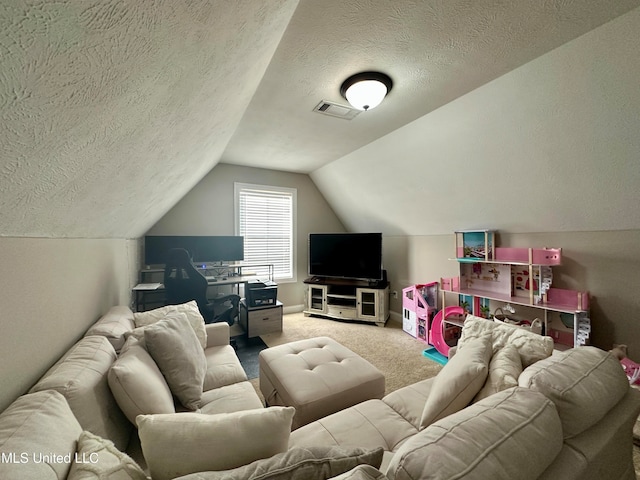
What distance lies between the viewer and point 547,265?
8.02ft

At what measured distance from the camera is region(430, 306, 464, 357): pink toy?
2.96 m

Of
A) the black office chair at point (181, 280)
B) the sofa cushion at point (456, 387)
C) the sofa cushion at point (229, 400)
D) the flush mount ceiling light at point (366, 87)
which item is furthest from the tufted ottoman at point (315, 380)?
the flush mount ceiling light at point (366, 87)

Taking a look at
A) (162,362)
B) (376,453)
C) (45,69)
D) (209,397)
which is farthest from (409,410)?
(45,69)

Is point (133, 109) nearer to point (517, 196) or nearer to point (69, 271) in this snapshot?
point (69, 271)

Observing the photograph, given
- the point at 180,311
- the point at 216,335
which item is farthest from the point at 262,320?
the point at 180,311

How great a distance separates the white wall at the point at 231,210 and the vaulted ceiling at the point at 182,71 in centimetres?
149

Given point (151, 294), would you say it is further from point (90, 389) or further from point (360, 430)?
point (360, 430)

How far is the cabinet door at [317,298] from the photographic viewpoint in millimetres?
4297

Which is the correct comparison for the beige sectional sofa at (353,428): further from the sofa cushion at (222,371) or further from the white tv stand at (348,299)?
the white tv stand at (348,299)

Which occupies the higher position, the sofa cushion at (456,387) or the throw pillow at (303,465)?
the throw pillow at (303,465)

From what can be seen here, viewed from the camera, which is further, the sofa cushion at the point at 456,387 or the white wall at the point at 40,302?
the sofa cushion at the point at 456,387

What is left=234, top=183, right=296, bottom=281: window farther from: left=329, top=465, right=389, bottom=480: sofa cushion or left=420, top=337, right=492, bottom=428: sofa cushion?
left=329, top=465, right=389, bottom=480: sofa cushion

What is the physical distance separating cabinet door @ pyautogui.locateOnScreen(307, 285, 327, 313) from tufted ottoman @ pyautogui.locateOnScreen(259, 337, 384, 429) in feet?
7.32

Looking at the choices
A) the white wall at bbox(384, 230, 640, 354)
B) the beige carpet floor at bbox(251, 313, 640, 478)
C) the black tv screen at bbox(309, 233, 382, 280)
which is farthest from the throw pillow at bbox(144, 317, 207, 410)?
the white wall at bbox(384, 230, 640, 354)
